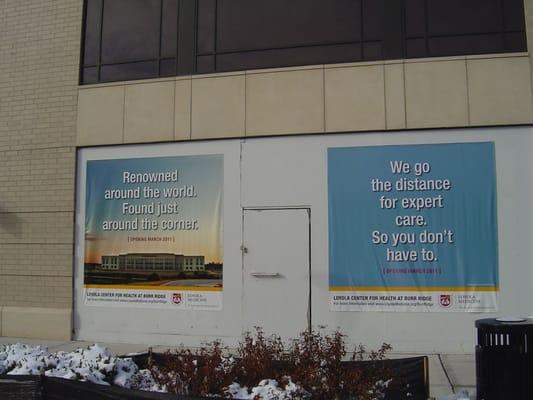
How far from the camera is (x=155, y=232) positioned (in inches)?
388

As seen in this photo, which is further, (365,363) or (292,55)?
(292,55)

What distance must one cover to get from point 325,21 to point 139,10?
346 cm

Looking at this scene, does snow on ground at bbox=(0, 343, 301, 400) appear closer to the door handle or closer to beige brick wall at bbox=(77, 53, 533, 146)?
the door handle

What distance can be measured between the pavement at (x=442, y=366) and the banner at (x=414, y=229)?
0.79 metres

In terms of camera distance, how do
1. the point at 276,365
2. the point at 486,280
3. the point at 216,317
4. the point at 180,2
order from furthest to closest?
1. the point at 180,2
2. the point at 216,317
3. the point at 486,280
4. the point at 276,365

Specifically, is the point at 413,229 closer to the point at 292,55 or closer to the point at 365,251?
the point at 365,251

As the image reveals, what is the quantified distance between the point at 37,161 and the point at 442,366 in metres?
7.73

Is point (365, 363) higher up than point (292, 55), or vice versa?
point (292, 55)

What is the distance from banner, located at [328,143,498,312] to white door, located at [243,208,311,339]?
483 millimetres

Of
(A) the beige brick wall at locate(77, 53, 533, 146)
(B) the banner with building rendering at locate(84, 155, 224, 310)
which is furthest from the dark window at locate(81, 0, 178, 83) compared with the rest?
(B) the banner with building rendering at locate(84, 155, 224, 310)

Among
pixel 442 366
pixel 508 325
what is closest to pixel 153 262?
pixel 442 366

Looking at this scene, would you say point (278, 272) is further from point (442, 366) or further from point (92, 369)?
point (92, 369)

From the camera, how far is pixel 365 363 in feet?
17.1

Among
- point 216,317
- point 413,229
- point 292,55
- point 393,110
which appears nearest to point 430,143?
point 393,110
